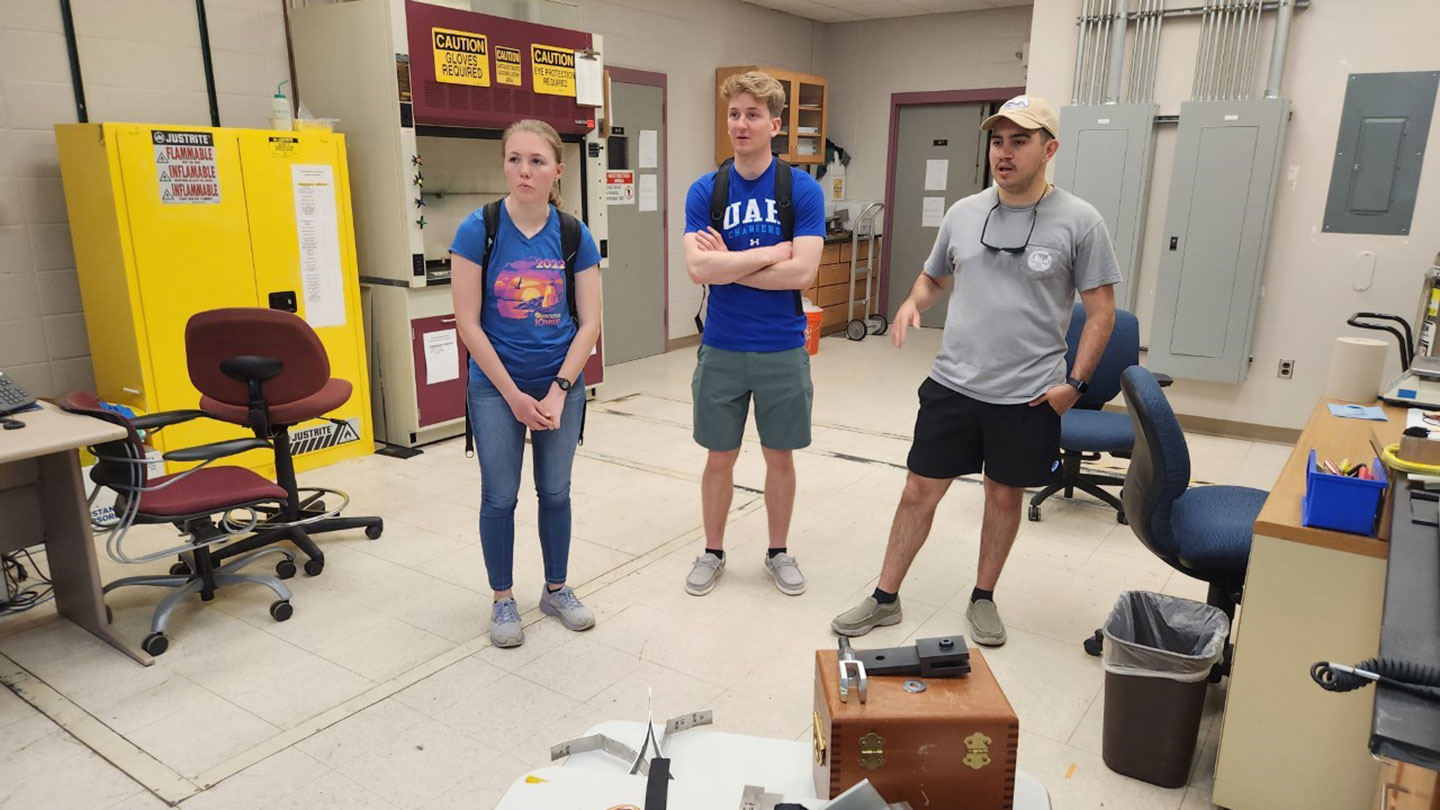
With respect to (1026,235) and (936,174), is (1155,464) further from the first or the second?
(936,174)

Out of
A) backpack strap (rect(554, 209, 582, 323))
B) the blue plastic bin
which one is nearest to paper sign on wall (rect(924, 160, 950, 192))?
backpack strap (rect(554, 209, 582, 323))

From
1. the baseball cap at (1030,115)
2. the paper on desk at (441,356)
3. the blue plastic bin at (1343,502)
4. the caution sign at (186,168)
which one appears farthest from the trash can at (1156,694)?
the caution sign at (186,168)

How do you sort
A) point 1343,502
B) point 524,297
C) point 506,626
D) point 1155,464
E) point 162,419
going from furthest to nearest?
point 162,419 → point 506,626 → point 524,297 → point 1155,464 → point 1343,502

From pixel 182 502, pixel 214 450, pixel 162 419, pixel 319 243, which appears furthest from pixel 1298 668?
pixel 319 243

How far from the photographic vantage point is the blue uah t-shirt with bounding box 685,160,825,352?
8.97ft

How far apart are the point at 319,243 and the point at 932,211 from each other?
5.68 meters

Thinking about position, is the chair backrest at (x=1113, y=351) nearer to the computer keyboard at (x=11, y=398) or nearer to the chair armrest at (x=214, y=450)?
the chair armrest at (x=214, y=450)

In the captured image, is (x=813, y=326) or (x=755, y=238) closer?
(x=755, y=238)

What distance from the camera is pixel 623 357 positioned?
6.84m

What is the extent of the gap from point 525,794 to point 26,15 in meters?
4.01

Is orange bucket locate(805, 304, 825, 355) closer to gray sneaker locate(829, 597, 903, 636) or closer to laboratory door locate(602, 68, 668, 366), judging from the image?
laboratory door locate(602, 68, 668, 366)

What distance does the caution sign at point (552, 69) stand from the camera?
478 cm

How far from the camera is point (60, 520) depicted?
2.76 meters

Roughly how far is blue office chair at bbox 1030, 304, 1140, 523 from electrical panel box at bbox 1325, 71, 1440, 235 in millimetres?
1736
